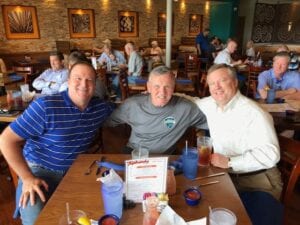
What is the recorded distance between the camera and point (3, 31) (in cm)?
742

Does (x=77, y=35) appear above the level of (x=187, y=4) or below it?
below

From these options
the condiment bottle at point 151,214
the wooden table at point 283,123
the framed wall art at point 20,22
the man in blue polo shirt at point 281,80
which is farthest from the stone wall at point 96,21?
the condiment bottle at point 151,214

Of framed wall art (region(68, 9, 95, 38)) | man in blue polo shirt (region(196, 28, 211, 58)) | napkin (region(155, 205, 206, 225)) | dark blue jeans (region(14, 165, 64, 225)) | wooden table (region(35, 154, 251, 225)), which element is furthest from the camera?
framed wall art (region(68, 9, 95, 38))

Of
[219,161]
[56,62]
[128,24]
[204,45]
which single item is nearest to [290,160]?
[219,161]

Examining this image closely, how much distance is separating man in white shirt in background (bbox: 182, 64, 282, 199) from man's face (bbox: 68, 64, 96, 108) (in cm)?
77

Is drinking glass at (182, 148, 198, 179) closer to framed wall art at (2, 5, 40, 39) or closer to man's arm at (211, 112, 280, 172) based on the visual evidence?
man's arm at (211, 112, 280, 172)

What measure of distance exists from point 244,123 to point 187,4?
1093cm

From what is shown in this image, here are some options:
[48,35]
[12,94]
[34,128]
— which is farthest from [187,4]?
[34,128]

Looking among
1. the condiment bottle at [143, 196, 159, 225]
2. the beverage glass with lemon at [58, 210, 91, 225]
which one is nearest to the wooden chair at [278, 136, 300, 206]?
the condiment bottle at [143, 196, 159, 225]

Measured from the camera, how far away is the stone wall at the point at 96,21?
794 cm

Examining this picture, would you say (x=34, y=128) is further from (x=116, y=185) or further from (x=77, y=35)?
(x=77, y=35)

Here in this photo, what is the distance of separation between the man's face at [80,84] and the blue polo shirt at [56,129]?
0.04 metres

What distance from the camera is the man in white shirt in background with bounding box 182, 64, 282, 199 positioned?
1485 millimetres

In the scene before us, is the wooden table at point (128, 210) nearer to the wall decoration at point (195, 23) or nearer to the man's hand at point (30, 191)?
the man's hand at point (30, 191)
